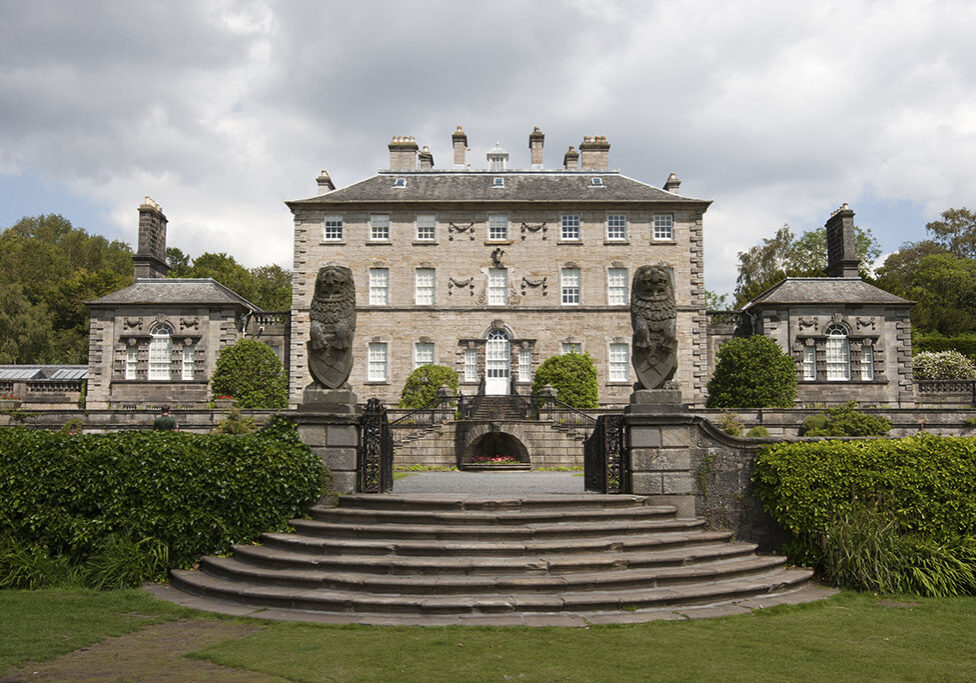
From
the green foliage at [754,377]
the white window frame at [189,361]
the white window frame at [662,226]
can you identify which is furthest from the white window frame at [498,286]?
the white window frame at [189,361]

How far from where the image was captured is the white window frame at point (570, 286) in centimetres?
3353

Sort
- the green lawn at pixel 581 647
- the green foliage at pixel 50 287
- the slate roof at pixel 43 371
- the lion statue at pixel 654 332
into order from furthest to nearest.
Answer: the green foliage at pixel 50 287 → the slate roof at pixel 43 371 → the lion statue at pixel 654 332 → the green lawn at pixel 581 647

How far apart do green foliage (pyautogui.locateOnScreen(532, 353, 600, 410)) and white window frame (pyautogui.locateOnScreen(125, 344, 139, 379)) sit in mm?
17793

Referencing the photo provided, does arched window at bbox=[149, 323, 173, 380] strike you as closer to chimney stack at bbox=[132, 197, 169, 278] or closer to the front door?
chimney stack at bbox=[132, 197, 169, 278]

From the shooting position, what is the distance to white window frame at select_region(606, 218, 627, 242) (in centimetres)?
3388

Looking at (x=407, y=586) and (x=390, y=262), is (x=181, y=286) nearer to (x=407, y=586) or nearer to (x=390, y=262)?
(x=390, y=262)

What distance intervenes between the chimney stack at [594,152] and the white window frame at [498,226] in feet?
18.5

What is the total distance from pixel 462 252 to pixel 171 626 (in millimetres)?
27479

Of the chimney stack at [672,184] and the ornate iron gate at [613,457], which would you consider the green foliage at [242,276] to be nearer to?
the chimney stack at [672,184]

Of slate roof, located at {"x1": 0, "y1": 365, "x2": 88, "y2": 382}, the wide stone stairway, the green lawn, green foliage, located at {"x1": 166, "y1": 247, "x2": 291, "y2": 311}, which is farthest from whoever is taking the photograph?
green foliage, located at {"x1": 166, "y1": 247, "x2": 291, "y2": 311}

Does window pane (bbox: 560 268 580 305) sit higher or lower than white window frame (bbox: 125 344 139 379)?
higher

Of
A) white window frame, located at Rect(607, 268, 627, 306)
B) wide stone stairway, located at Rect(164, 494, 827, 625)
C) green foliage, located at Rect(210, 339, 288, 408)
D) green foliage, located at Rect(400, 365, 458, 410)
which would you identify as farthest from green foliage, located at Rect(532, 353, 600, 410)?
wide stone stairway, located at Rect(164, 494, 827, 625)

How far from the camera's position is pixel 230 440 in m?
9.87

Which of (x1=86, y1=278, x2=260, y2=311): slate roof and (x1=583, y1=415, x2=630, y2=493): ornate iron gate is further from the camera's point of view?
(x1=86, y1=278, x2=260, y2=311): slate roof
